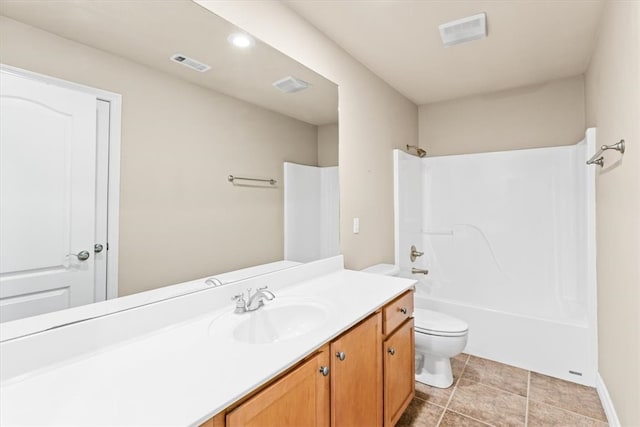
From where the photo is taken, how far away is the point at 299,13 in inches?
73.3

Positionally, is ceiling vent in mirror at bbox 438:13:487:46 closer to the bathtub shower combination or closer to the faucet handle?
the bathtub shower combination

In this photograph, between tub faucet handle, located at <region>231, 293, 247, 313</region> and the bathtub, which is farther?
the bathtub

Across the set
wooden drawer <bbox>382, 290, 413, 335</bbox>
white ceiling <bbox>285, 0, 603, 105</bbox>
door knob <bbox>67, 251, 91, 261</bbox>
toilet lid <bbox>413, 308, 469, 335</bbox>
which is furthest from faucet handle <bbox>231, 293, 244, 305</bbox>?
white ceiling <bbox>285, 0, 603, 105</bbox>

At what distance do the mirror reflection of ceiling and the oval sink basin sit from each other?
1023mm

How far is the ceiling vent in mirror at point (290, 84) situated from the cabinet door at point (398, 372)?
145cm

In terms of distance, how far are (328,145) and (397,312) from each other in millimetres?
1099

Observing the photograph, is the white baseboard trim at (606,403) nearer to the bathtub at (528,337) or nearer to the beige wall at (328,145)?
the bathtub at (528,337)

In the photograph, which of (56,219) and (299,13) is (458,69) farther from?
(56,219)

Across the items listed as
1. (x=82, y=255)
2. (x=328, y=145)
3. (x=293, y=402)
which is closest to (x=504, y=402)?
(x=293, y=402)

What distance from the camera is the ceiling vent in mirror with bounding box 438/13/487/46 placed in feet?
6.39

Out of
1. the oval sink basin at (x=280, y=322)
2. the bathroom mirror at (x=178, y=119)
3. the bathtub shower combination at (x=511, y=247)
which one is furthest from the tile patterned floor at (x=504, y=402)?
the bathroom mirror at (x=178, y=119)

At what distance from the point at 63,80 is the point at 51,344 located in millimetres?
784

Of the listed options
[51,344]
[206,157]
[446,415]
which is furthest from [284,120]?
[446,415]

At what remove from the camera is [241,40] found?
1.55m
